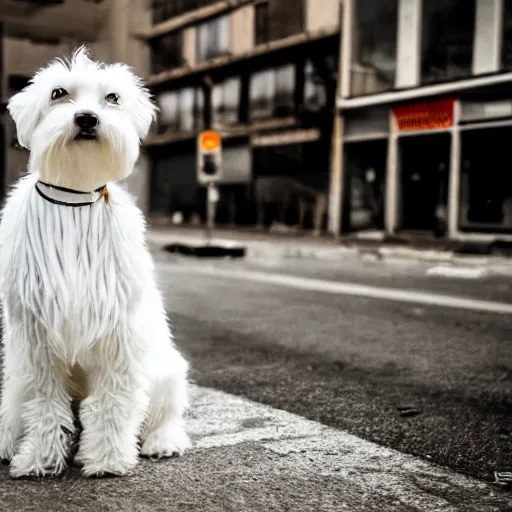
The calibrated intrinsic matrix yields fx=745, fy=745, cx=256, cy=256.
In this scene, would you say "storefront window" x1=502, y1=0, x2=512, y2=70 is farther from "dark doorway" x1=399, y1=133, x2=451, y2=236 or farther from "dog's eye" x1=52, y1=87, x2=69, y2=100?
"dog's eye" x1=52, y1=87, x2=69, y2=100

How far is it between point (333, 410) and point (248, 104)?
26856mm

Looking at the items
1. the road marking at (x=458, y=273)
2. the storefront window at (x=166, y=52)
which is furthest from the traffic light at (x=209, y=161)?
the storefront window at (x=166, y=52)

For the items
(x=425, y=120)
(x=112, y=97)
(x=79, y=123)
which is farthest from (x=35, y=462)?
(x=425, y=120)

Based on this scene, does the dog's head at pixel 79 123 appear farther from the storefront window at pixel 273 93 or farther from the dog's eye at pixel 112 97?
the storefront window at pixel 273 93

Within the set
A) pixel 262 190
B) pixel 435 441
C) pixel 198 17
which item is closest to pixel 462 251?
pixel 262 190

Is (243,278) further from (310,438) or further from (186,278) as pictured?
(310,438)

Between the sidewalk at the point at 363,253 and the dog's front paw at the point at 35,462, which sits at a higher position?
the sidewalk at the point at 363,253

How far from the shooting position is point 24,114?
2.56m

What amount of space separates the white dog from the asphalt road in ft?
4.25

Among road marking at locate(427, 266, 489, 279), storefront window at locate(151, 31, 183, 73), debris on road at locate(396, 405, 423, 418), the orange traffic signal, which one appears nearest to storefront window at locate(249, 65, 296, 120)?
storefront window at locate(151, 31, 183, 73)

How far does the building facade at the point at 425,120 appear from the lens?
66.0 ft

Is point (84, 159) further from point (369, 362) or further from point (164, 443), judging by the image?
point (369, 362)

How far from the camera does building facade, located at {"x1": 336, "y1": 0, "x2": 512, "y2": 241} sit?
20109 mm

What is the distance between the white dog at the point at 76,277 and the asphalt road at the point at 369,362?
1296 mm
